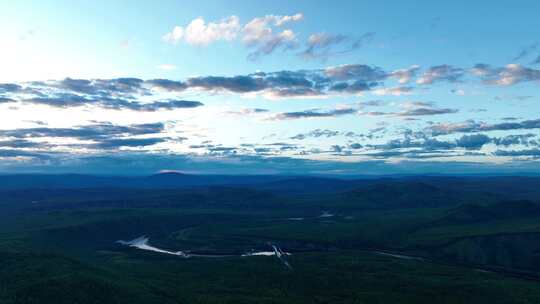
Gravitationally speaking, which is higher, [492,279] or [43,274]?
[43,274]

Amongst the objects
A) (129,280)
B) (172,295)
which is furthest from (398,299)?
(129,280)

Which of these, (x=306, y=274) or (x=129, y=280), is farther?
(x=306, y=274)

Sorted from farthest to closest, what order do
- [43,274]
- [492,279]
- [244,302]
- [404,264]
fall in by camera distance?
1. [404,264]
2. [492,279]
3. [43,274]
4. [244,302]

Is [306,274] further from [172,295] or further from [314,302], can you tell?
[172,295]

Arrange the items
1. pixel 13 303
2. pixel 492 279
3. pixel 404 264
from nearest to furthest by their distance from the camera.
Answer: pixel 13 303 → pixel 492 279 → pixel 404 264

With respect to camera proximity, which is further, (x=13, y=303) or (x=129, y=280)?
(x=129, y=280)

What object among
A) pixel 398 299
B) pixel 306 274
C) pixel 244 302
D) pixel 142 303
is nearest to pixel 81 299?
pixel 142 303

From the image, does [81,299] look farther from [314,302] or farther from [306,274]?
[306,274]

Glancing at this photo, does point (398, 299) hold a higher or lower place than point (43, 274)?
lower

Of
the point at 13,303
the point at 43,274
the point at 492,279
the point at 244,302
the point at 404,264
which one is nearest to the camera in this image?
the point at 13,303

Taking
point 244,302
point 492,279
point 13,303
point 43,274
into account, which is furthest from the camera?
point 492,279
